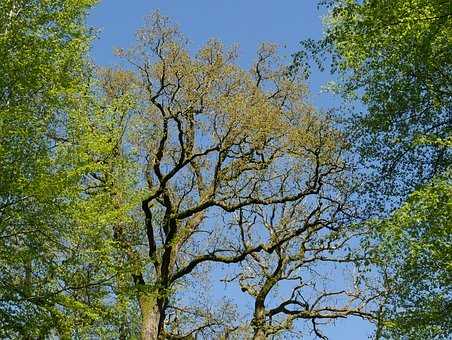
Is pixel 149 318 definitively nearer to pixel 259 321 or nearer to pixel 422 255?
pixel 259 321

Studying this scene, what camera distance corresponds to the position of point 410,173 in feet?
59.6

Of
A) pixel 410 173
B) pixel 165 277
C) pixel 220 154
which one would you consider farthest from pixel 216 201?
pixel 410 173

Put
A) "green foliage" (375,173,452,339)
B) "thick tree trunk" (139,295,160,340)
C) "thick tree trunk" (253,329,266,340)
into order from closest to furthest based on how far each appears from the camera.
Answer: "green foliage" (375,173,452,339), "thick tree trunk" (139,295,160,340), "thick tree trunk" (253,329,266,340)

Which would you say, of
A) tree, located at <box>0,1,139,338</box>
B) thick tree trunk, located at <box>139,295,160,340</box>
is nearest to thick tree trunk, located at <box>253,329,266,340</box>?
thick tree trunk, located at <box>139,295,160,340</box>

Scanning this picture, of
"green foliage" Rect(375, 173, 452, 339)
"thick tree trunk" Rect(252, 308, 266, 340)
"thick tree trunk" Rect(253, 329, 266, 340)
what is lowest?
"green foliage" Rect(375, 173, 452, 339)

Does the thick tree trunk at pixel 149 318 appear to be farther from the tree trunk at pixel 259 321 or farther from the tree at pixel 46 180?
the tree trunk at pixel 259 321

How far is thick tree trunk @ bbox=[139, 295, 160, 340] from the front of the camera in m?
21.8

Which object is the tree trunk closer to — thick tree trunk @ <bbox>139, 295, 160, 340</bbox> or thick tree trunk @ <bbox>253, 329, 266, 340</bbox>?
thick tree trunk @ <bbox>253, 329, 266, 340</bbox>

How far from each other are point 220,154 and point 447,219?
11.2 meters

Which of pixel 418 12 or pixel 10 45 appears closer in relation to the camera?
pixel 418 12

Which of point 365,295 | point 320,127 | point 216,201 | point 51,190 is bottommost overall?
point 51,190

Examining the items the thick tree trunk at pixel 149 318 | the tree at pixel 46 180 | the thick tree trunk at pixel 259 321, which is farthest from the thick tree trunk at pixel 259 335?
A: the tree at pixel 46 180

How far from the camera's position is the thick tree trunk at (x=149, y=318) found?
21.8 meters

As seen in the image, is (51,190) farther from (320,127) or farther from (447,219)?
(320,127)
